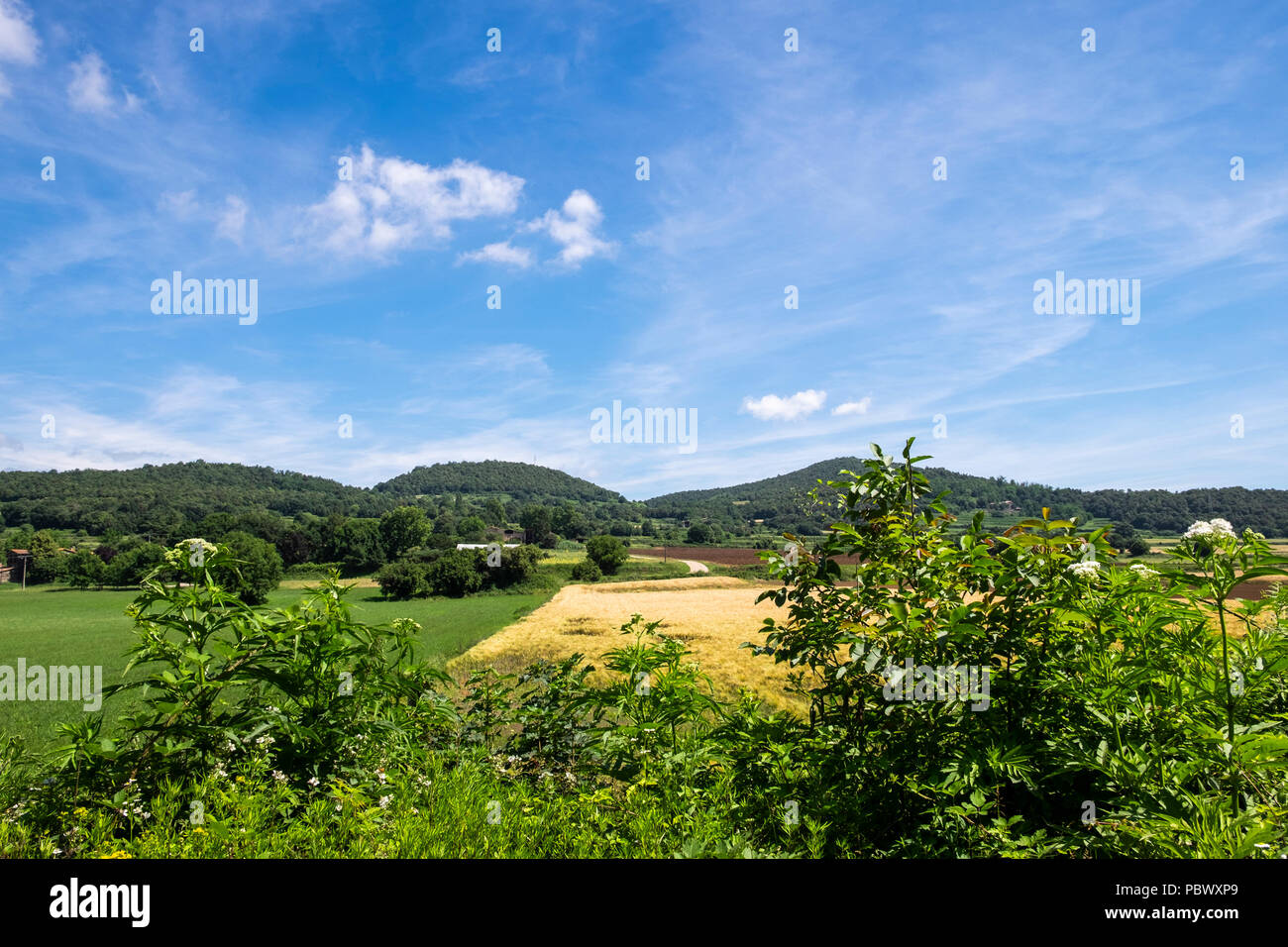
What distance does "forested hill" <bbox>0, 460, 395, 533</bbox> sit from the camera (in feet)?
331

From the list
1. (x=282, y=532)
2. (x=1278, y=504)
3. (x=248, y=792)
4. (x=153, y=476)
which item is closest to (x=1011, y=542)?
(x=248, y=792)

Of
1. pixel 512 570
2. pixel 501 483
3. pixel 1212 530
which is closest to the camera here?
pixel 1212 530

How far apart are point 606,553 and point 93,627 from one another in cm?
5037

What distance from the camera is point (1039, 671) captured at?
2625 millimetres

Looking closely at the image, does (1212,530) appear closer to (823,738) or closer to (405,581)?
(823,738)

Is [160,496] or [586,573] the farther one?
[160,496]

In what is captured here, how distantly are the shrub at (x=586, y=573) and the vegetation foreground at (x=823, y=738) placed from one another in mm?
76725

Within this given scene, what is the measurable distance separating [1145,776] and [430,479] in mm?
194516

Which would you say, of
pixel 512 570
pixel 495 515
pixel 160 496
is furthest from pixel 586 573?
pixel 160 496

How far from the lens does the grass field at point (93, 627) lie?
19625 mm

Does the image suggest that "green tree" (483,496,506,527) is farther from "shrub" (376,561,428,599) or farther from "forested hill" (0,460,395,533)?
"shrub" (376,561,428,599)

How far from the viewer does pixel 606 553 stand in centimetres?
8100

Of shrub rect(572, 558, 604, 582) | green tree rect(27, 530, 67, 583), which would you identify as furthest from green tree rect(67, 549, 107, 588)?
shrub rect(572, 558, 604, 582)
